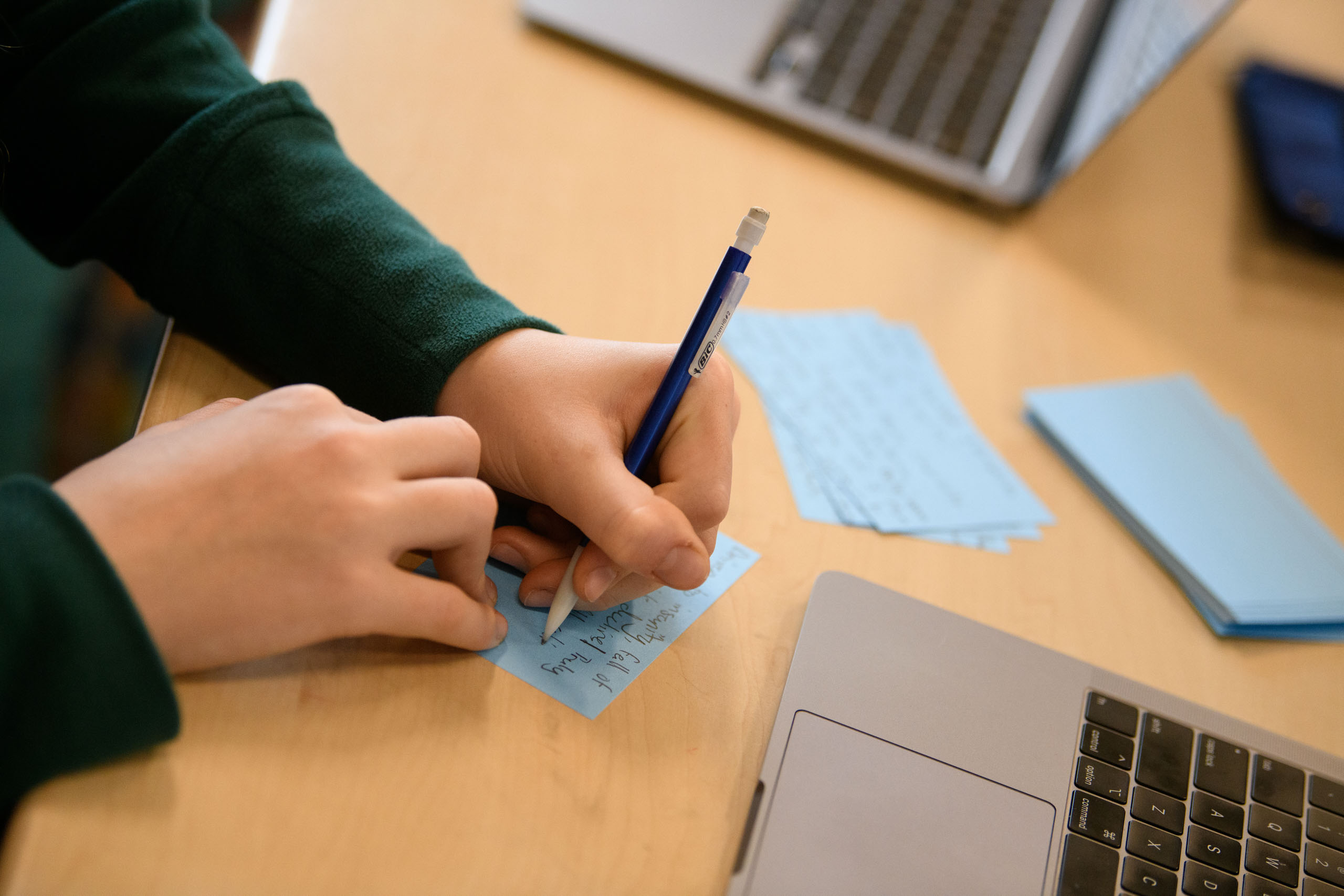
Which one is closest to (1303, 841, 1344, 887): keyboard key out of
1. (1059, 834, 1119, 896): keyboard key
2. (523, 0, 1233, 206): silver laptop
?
(1059, 834, 1119, 896): keyboard key

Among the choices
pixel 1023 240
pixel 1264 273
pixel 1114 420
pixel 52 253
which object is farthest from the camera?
pixel 1264 273

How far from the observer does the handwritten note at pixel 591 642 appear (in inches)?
14.9

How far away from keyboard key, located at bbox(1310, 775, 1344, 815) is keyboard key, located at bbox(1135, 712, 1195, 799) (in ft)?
0.20

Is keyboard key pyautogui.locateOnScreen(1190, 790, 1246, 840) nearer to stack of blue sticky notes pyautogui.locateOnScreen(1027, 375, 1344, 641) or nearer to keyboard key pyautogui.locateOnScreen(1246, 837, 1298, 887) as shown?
keyboard key pyautogui.locateOnScreen(1246, 837, 1298, 887)

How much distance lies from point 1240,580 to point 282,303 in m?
0.58

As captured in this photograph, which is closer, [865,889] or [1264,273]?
[865,889]

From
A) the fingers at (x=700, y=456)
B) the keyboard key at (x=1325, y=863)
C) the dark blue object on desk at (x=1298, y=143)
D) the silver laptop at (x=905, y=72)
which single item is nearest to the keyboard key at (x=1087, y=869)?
the keyboard key at (x=1325, y=863)

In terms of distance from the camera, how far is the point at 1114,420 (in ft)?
2.19

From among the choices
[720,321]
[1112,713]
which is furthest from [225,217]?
[1112,713]

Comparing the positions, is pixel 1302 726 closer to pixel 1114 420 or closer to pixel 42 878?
pixel 1114 420

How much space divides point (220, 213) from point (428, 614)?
0.24m

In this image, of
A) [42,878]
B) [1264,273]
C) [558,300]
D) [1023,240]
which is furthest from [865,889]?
[1264,273]

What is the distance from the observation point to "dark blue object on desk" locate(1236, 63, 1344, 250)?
96 centimetres

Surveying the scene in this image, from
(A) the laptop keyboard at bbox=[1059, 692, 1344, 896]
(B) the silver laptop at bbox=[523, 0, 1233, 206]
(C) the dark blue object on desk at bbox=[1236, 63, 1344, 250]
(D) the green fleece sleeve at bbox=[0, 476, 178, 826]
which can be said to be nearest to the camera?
(D) the green fleece sleeve at bbox=[0, 476, 178, 826]
